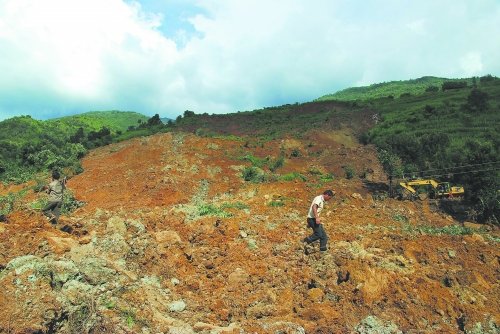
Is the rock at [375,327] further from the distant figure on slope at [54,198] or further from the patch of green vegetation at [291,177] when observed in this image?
the patch of green vegetation at [291,177]

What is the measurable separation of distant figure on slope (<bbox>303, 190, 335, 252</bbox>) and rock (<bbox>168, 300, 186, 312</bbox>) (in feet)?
12.1

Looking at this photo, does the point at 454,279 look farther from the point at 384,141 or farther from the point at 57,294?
the point at 384,141

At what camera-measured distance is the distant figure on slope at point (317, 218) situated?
1029 cm

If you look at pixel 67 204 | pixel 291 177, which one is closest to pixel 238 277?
pixel 67 204

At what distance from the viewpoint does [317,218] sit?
10305mm

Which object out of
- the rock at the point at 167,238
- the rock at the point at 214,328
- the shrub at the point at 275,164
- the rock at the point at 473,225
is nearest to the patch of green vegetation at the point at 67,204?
the rock at the point at 167,238

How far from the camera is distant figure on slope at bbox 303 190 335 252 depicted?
33.8 ft

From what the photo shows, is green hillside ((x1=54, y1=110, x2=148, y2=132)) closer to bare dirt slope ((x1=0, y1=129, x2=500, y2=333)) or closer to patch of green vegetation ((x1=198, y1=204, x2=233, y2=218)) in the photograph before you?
patch of green vegetation ((x1=198, y1=204, x2=233, y2=218))

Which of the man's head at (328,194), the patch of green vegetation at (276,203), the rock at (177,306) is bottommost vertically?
the rock at (177,306)

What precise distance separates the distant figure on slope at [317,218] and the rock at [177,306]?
3701 millimetres

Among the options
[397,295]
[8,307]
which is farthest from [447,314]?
[8,307]

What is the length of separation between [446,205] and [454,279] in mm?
11815

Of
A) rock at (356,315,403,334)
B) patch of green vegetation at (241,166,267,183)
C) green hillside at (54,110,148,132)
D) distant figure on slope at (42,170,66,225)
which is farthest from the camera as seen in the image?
green hillside at (54,110,148,132)

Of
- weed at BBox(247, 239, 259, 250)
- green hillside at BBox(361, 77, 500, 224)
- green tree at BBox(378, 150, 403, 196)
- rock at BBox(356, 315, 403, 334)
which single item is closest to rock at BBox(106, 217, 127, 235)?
weed at BBox(247, 239, 259, 250)
